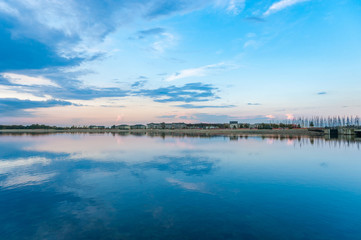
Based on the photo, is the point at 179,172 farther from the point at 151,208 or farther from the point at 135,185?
the point at 151,208

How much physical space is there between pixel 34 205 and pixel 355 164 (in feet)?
128

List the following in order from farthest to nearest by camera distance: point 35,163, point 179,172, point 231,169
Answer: point 35,163
point 231,169
point 179,172

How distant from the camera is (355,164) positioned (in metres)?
31.4

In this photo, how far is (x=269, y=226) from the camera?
38.3 feet

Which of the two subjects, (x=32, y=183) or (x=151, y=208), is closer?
(x=151, y=208)

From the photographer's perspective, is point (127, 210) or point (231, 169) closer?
point (127, 210)

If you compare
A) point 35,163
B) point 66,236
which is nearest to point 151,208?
point 66,236

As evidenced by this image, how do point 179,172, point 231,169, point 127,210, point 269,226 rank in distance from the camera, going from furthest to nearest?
point 231,169, point 179,172, point 127,210, point 269,226

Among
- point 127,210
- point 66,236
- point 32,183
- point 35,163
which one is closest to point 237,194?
point 127,210

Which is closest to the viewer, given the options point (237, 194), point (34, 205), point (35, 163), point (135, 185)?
point (34, 205)

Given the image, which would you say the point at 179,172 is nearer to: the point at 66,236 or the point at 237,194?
the point at 237,194

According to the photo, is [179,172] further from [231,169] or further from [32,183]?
[32,183]

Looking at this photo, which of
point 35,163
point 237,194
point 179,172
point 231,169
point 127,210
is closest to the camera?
point 127,210

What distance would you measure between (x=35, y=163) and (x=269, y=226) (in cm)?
3093
